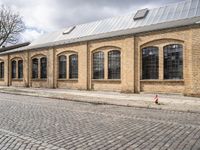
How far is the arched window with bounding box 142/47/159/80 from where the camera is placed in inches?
811

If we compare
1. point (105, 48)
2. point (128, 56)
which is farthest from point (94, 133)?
point (105, 48)

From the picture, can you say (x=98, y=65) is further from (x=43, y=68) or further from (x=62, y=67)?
(x=43, y=68)

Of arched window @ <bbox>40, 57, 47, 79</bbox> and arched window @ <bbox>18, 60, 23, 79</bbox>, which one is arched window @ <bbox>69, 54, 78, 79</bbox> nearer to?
arched window @ <bbox>40, 57, 47, 79</bbox>

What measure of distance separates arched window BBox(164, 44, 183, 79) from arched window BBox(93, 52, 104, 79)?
6.51m

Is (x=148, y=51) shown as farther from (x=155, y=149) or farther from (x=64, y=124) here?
(x=155, y=149)

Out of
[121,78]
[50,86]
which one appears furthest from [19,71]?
[121,78]

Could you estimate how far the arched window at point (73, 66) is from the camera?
26663 mm

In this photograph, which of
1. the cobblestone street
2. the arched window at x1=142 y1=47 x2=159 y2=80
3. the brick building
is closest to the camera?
the cobblestone street

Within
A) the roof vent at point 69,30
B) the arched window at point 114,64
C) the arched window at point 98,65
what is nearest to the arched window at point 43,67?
the roof vent at point 69,30

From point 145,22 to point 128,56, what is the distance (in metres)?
5.23

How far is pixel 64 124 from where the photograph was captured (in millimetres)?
8867

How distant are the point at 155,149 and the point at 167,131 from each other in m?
2.06

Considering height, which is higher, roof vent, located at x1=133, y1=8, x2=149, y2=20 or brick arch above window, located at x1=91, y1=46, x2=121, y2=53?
roof vent, located at x1=133, y1=8, x2=149, y2=20

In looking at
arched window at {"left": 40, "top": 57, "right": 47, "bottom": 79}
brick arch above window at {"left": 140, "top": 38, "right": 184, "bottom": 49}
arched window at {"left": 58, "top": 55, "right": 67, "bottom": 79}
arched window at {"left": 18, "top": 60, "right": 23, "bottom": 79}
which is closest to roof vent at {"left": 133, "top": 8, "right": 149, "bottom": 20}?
brick arch above window at {"left": 140, "top": 38, "right": 184, "bottom": 49}
